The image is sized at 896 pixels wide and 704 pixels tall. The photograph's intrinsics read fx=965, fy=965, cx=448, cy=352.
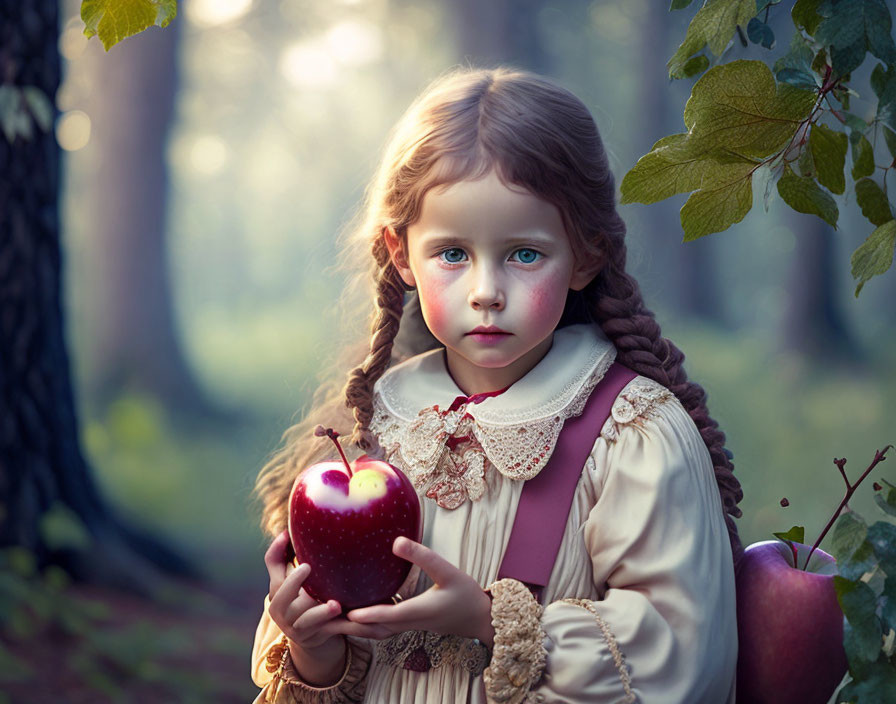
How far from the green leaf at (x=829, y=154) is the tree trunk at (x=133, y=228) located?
5.74 meters

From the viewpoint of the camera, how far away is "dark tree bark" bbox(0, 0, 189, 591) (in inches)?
136

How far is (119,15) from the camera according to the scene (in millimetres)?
1196

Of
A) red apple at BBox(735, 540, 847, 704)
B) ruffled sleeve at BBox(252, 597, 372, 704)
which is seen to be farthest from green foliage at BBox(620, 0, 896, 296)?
ruffled sleeve at BBox(252, 597, 372, 704)

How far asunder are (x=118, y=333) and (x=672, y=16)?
5.29 meters

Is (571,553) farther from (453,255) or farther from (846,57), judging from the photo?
(846,57)

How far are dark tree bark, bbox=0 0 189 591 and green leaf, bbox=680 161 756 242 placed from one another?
9.89 ft

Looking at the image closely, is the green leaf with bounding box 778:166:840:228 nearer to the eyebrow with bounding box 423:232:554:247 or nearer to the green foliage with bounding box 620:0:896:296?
the green foliage with bounding box 620:0:896:296

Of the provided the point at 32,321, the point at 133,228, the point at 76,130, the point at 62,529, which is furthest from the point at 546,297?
the point at 76,130

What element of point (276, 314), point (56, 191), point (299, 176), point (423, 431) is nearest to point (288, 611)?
point (423, 431)

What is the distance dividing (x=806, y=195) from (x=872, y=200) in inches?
3.9

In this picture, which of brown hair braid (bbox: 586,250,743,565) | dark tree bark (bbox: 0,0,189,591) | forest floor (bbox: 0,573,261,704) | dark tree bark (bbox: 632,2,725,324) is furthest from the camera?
dark tree bark (bbox: 632,2,725,324)

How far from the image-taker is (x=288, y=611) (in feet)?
4.66

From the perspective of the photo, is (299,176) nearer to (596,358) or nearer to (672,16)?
(672,16)

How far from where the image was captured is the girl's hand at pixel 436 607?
1346 millimetres
